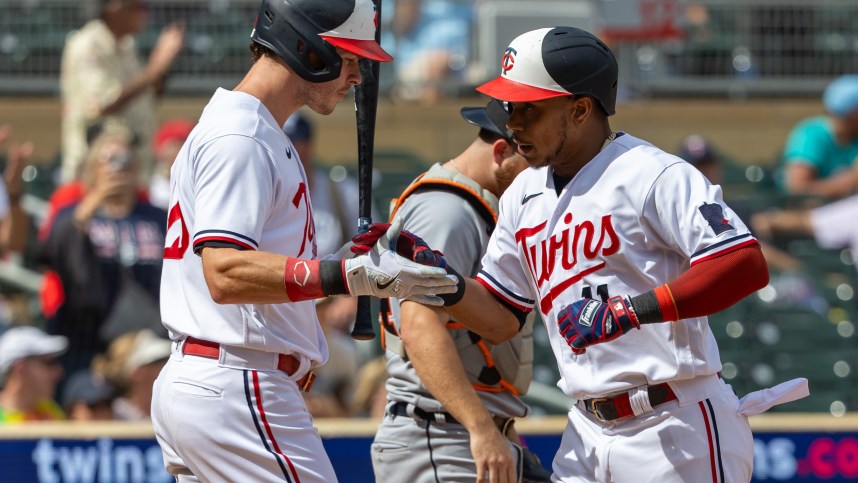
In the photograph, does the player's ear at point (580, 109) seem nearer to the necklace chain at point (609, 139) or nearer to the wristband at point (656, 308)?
the necklace chain at point (609, 139)

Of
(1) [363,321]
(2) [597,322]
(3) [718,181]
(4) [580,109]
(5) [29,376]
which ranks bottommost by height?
(5) [29,376]

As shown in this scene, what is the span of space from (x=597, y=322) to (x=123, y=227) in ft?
14.8

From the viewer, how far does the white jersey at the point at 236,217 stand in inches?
123

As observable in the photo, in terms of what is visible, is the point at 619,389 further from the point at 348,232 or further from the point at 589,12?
the point at 589,12

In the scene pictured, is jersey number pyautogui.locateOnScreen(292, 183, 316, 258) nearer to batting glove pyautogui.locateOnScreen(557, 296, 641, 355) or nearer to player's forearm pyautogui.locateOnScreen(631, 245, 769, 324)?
batting glove pyautogui.locateOnScreen(557, 296, 641, 355)

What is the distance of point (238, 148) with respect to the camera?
320cm

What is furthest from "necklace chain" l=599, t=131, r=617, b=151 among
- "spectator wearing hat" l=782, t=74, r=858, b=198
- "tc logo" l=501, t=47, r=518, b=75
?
"spectator wearing hat" l=782, t=74, r=858, b=198

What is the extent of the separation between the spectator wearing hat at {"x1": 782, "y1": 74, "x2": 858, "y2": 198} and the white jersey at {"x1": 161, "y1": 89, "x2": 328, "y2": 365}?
5846mm

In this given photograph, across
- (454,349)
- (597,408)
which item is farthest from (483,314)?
(597,408)

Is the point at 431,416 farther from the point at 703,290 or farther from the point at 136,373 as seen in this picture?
the point at 136,373

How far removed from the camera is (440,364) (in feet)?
12.3

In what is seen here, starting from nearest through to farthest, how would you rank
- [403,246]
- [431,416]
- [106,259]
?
1. [403,246]
2. [431,416]
3. [106,259]

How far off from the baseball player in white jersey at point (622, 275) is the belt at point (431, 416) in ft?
1.73

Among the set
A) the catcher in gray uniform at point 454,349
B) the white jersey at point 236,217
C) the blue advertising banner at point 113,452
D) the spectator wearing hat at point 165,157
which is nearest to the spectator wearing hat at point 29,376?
the blue advertising banner at point 113,452
